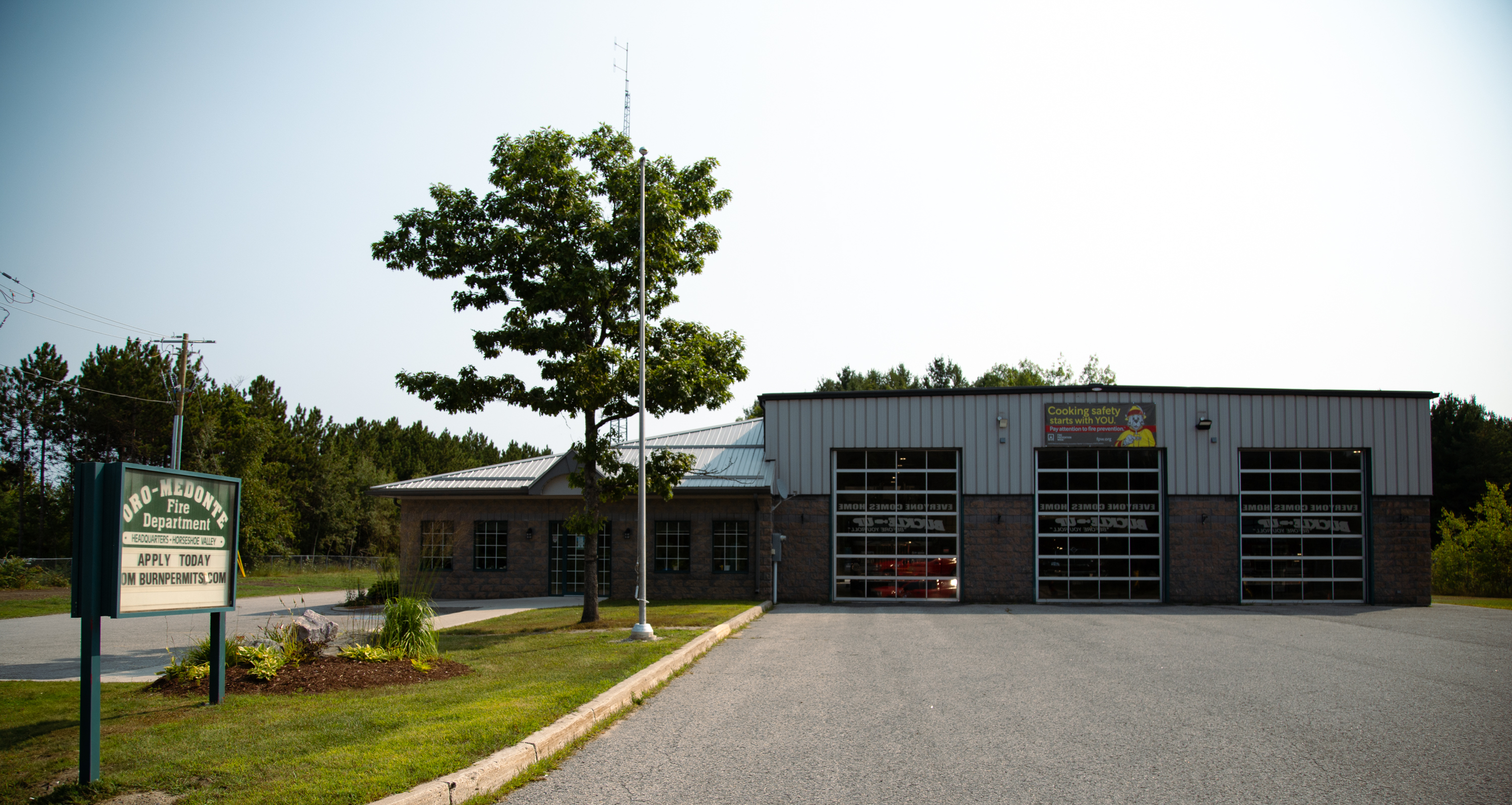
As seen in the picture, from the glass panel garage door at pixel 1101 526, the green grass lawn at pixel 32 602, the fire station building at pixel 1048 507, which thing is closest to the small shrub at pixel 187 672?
the green grass lawn at pixel 32 602

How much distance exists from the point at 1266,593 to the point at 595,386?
20.4 m

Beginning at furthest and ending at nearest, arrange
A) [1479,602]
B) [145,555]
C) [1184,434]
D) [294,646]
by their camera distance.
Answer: [1479,602], [1184,434], [294,646], [145,555]

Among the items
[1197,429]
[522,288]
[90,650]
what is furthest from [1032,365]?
[90,650]

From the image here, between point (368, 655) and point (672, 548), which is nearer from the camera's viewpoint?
point (368, 655)

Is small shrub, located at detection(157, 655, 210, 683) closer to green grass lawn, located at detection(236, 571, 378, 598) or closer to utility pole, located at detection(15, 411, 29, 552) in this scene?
green grass lawn, located at detection(236, 571, 378, 598)

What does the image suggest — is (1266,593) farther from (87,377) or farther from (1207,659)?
(87,377)

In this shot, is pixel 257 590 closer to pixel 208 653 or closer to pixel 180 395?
pixel 180 395

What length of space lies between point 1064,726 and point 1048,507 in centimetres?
1819

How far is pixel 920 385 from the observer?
75.3 metres

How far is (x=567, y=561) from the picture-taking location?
2594 centimetres

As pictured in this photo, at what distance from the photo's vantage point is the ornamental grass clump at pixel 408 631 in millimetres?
10977

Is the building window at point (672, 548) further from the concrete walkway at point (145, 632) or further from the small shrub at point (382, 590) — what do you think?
the small shrub at point (382, 590)

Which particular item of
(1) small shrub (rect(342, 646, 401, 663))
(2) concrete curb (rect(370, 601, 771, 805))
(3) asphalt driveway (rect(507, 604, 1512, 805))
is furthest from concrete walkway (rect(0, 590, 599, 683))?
(3) asphalt driveway (rect(507, 604, 1512, 805))

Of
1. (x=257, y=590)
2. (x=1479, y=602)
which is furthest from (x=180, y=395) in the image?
(x=1479, y=602)
